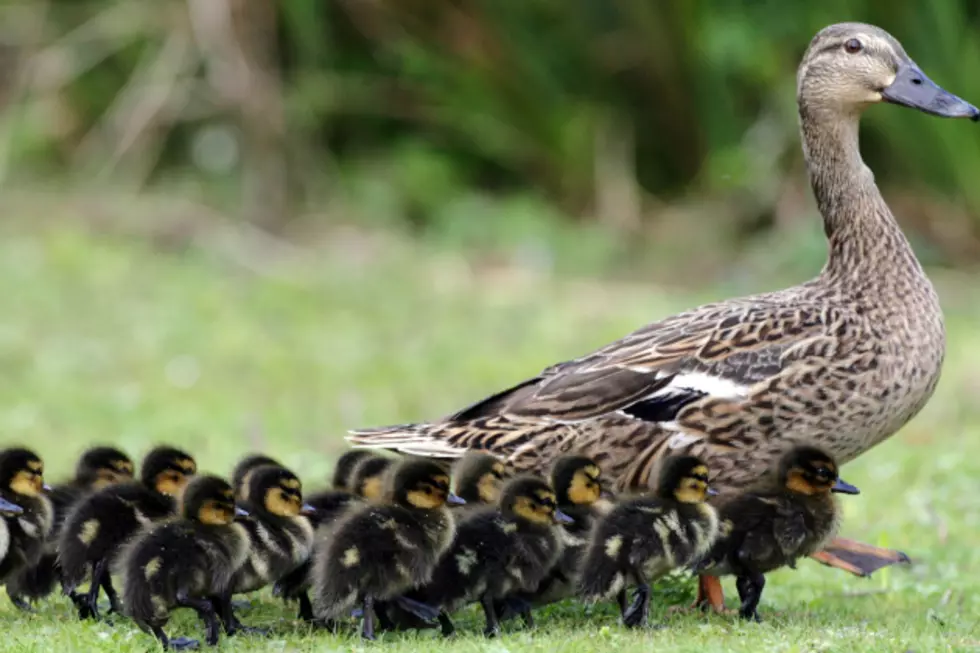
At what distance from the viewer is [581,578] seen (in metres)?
5.50

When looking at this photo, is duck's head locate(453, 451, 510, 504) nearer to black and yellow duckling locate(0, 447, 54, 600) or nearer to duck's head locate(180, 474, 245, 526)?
duck's head locate(180, 474, 245, 526)

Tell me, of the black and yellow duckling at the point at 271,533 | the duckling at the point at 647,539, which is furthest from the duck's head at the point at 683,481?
the black and yellow duckling at the point at 271,533

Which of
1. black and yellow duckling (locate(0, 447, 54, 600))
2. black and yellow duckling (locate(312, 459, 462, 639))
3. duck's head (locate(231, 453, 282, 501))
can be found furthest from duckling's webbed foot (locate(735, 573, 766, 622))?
black and yellow duckling (locate(0, 447, 54, 600))

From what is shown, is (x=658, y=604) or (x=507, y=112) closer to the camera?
(x=658, y=604)

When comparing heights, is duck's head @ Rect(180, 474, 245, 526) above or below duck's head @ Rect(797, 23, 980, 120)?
below

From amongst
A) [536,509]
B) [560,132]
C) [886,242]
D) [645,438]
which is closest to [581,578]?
[536,509]

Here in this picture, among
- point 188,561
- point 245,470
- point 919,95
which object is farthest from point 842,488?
point 188,561

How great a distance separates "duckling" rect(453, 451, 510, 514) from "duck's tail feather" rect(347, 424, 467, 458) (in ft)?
1.00

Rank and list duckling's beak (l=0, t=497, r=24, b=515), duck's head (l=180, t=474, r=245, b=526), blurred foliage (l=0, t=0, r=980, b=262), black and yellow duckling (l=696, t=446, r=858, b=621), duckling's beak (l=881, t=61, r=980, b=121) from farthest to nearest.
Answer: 1. blurred foliage (l=0, t=0, r=980, b=262)
2. duckling's beak (l=881, t=61, r=980, b=121)
3. black and yellow duckling (l=696, t=446, r=858, b=621)
4. duckling's beak (l=0, t=497, r=24, b=515)
5. duck's head (l=180, t=474, r=245, b=526)

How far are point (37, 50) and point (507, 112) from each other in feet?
14.3

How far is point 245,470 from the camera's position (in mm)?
5914

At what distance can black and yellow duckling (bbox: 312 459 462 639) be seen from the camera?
5328mm

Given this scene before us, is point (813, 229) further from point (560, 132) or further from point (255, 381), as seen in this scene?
point (255, 381)

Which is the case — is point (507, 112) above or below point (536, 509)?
above
